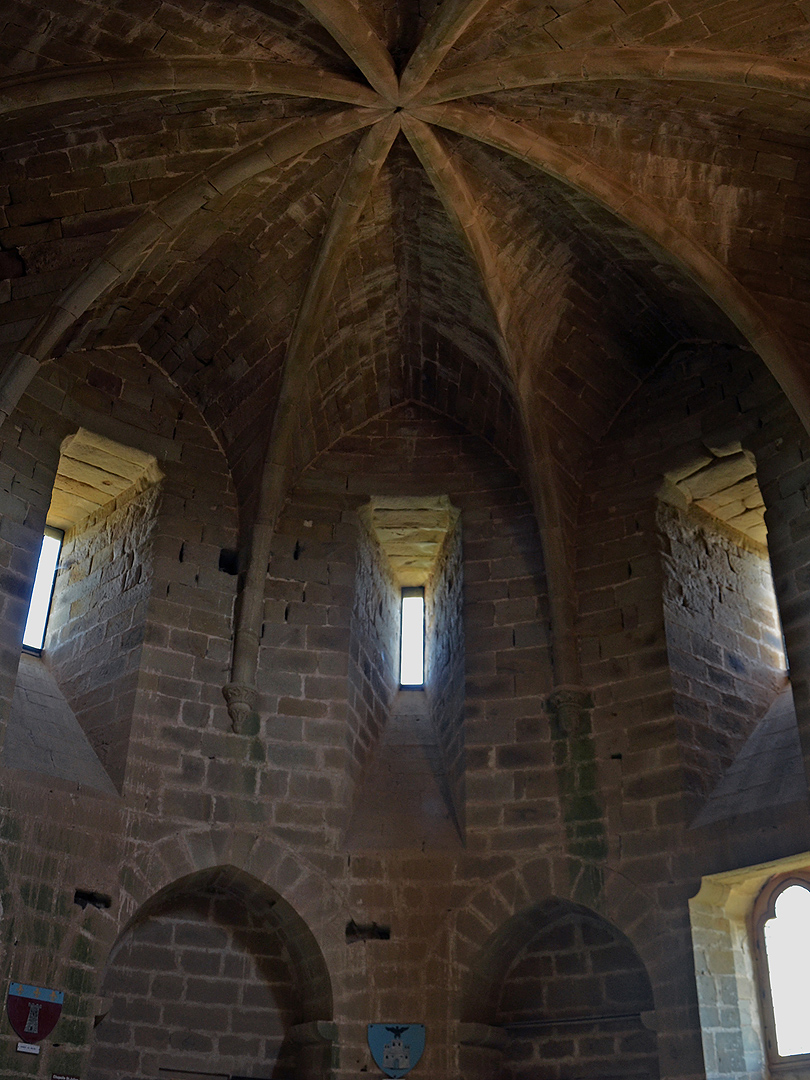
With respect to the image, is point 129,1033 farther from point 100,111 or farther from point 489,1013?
point 100,111

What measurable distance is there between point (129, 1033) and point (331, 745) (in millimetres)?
2625

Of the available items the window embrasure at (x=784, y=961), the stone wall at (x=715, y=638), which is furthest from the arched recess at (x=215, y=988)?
the stone wall at (x=715, y=638)

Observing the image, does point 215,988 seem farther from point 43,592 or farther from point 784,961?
point 784,961

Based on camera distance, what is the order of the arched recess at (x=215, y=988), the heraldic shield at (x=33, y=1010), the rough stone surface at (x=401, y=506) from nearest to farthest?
1. the heraldic shield at (x=33, y=1010)
2. the rough stone surface at (x=401, y=506)
3. the arched recess at (x=215, y=988)

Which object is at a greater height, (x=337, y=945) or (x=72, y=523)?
(x=72, y=523)

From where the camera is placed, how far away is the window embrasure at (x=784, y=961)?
844 cm

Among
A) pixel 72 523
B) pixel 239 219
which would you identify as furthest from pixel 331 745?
pixel 239 219

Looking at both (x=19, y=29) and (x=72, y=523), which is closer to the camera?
(x=19, y=29)

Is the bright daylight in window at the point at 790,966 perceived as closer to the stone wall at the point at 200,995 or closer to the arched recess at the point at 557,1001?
the arched recess at the point at 557,1001

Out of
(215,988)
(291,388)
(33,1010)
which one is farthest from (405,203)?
(33,1010)

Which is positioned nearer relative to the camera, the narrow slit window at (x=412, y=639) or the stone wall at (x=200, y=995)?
the stone wall at (x=200, y=995)

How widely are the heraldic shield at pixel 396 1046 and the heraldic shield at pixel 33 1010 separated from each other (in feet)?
7.47

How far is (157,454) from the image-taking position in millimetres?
10352

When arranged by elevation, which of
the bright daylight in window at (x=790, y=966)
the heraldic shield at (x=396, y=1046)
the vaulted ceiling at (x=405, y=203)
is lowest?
the heraldic shield at (x=396, y=1046)
